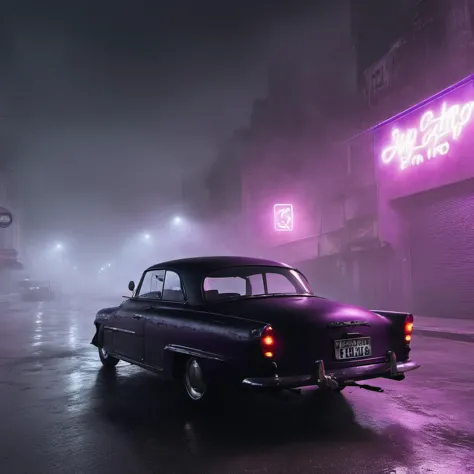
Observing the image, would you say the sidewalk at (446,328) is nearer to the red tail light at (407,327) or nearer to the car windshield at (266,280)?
the red tail light at (407,327)

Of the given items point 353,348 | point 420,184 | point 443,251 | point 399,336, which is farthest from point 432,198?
point 353,348

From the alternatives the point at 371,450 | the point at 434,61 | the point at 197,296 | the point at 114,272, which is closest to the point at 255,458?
the point at 371,450

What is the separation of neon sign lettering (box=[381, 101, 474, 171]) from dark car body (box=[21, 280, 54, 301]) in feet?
85.5

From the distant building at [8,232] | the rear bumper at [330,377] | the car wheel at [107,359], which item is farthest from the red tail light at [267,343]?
the distant building at [8,232]

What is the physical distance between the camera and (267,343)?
4.19 m

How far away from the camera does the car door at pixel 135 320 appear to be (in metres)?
5.91

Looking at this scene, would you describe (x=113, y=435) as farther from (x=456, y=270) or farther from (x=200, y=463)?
(x=456, y=270)

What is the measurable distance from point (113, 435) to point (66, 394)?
1.96 meters

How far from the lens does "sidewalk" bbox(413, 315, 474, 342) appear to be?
11.3m

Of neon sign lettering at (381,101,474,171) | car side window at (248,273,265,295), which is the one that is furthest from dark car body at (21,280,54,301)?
car side window at (248,273,265,295)

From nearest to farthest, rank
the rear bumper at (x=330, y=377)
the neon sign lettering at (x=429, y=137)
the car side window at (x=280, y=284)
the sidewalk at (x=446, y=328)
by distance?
the rear bumper at (x=330, y=377)
the car side window at (x=280, y=284)
the sidewalk at (x=446, y=328)
the neon sign lettering at (x=429, y=137)

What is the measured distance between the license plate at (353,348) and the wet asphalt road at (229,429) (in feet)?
1.95

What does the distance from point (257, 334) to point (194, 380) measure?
46.2 inches

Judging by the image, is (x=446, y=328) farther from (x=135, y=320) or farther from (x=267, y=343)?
(x=267, y=343)
